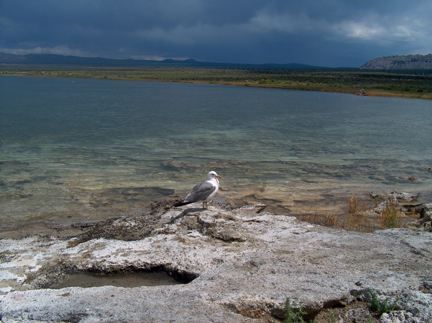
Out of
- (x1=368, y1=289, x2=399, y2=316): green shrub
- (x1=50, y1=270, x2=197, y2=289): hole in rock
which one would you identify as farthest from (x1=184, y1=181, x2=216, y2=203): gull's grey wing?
(x1=368, y1=289, x2=399, y2=316): green shrub

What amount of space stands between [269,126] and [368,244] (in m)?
17.3

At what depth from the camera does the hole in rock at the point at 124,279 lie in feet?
14.6

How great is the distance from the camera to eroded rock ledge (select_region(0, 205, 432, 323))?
138 inches

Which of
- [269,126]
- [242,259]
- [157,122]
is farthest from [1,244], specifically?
[269,126]

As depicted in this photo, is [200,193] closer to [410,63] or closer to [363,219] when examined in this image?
[363,219]

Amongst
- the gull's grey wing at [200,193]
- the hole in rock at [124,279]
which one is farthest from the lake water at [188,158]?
the hole in rock at [124,279]

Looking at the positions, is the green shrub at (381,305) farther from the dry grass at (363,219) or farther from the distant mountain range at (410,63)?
the distant mountain range at (410,63)

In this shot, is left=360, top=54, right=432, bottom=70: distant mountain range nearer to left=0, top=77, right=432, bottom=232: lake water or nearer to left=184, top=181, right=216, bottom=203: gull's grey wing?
left=0, top=77, right=432, bottom=232: lake water

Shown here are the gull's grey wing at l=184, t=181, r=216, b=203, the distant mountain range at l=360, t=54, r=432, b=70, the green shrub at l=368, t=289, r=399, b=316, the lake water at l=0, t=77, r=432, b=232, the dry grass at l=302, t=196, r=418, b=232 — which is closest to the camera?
the green shrub at l=368, t=289, r=399, b=316

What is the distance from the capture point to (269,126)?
2177 cm

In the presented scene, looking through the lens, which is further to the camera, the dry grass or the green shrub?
the dry grass

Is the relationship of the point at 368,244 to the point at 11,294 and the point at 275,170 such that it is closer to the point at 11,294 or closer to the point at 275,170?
the point at 11,294

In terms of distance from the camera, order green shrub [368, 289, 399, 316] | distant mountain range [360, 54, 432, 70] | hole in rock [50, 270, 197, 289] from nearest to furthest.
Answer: green shrub [368, 289, 399, 316]
hole in rock [50, 270, 197, 289]
distant mountain range [360, 54, 432, 70]

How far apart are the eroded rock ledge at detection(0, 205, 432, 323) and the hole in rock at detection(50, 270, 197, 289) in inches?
2.8
